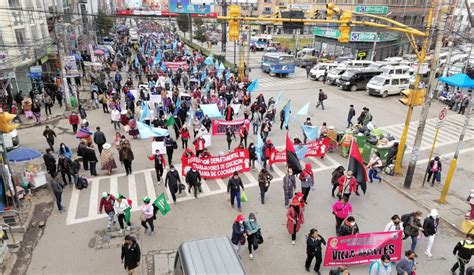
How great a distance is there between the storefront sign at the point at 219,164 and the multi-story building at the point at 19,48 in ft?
51.7

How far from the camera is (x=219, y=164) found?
14062 millimetres

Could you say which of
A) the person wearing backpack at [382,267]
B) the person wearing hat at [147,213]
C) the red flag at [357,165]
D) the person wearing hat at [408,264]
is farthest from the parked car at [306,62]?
the person wearing backpack at [382,267]

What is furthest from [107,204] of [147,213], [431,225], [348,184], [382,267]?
[431,225]

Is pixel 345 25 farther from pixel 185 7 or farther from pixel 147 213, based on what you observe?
pixel 185 7

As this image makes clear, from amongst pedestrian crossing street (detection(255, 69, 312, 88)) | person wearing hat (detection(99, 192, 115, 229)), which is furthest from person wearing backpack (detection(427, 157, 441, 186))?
pedestrian crossing street (detection(255, 69, 312, 88))

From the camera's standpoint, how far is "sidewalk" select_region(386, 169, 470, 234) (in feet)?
40.0

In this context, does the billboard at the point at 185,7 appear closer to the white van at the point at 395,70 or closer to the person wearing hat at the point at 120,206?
the white van at the point at 395,70

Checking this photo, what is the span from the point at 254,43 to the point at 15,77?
149ft

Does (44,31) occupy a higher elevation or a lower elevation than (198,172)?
higher

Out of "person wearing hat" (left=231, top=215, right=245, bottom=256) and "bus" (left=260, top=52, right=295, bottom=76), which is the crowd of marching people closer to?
"person wearing hat" (left=231, top=215, right=245, bottom=256)

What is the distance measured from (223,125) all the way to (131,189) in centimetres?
588

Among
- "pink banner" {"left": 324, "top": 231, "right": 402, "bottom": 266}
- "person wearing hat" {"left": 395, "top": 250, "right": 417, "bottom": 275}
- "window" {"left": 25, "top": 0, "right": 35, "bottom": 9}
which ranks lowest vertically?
"pink banner" {"left": 324, "top": 231, "right": 402, "bottom": 266}

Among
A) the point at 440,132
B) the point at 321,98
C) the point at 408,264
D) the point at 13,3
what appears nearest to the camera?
the point at 408,264

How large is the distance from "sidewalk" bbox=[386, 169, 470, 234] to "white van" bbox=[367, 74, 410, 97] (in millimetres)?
16310
